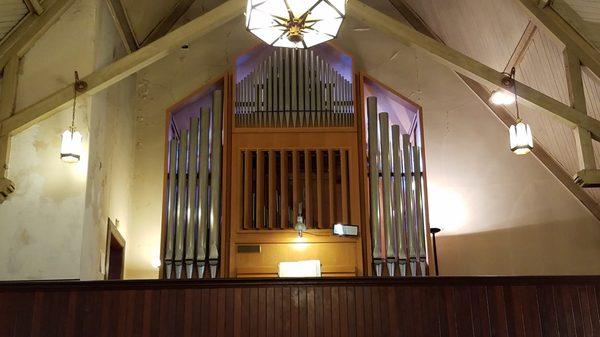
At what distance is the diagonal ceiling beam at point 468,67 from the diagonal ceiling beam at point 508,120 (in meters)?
2.05

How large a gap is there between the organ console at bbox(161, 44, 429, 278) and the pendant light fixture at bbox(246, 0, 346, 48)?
372 cm

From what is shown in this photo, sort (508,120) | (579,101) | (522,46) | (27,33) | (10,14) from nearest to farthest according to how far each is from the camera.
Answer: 1. (579,101)
2. (10,14)
3. (27,33)
4. (522,46)
5. (508,120)

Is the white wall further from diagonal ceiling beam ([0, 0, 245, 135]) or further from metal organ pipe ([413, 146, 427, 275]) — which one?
metal organ pipe ([413, 146, 427, 275])

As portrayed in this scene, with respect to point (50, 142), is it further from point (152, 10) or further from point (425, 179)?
point (425, 179)

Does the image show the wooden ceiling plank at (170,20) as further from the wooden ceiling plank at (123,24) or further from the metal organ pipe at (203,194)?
the metal organ pipe at (203,194)

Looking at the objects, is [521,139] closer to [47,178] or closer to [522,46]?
[522,46]

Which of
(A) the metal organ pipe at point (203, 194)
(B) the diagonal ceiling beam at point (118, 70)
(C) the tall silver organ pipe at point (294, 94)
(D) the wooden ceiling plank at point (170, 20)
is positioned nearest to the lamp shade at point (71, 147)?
(B) the diagonal ceiling beam at point (118, 70)

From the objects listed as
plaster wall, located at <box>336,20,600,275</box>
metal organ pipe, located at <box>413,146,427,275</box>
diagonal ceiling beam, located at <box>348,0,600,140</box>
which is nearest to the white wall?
diagonal ceiling beam, located at <box>348,0,600,140</box>

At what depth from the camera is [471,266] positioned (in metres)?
9.82

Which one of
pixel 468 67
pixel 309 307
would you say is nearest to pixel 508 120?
pixel 468 67

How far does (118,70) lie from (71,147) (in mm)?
976

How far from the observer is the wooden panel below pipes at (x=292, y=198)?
9328mm

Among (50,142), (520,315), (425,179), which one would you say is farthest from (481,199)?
(50,142)

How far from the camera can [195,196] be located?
967cm
